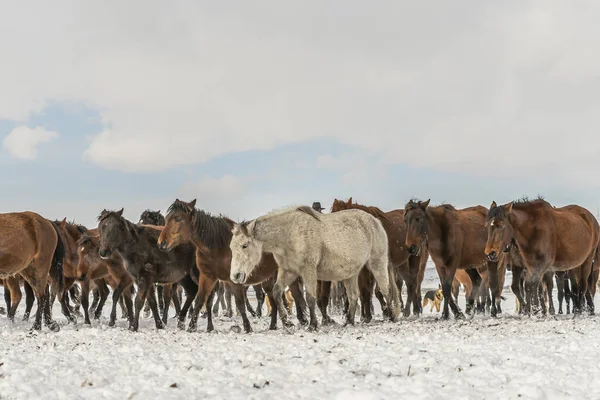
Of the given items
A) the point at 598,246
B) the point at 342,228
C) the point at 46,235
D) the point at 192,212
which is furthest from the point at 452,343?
the point at 598,246

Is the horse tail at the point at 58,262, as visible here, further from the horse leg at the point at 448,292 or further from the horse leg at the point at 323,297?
the horse leg at the point at 448,292

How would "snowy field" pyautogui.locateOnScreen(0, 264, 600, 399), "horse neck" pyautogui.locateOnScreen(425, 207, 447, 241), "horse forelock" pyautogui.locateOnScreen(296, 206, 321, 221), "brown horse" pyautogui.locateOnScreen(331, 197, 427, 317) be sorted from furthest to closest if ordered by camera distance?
"brown horse" pyautogui.locateOnScreen(331, 197, 427, 317) < "horse neck" pyautogui.locateOnScreen(425, 207, 447, 241) < "horse forelock" pyautogui.locateOnScreen(296, 206, 321, 221) < "snowy field" pyautogui.locateOnScreen(0, 264, 600, 399)

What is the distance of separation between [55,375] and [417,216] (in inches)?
325

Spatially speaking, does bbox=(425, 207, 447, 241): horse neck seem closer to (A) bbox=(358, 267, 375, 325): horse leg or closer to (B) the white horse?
(A) bbox=(358, 267, 375, 325): horse leg

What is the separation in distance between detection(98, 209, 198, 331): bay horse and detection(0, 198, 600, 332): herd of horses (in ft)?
0.07

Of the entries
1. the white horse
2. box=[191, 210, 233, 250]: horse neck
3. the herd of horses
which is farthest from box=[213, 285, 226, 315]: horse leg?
the white horse

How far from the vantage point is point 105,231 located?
10.7 metres

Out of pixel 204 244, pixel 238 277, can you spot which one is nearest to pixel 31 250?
pixel 204 244

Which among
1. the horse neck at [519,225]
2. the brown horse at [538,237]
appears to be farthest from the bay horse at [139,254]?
the horse neck at [519,225]

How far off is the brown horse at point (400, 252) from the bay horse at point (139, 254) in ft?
13.2

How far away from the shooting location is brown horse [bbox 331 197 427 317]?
41.1ft

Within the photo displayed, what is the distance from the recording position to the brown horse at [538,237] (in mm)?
11219

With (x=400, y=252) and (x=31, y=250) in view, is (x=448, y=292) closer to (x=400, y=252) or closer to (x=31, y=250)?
(x=400, y=252)

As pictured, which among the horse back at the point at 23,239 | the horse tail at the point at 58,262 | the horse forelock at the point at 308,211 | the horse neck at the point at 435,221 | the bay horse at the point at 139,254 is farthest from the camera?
the horse neck at the point at 435,221
